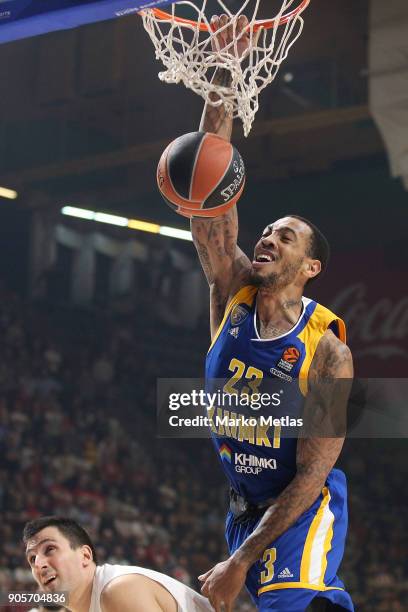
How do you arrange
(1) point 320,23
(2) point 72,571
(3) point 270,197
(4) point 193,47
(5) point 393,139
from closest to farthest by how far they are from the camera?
(2) point 72,571 → (4) point 193,47 → (5) point 393,139 → (1) point 320,23 → (3) point 270,197

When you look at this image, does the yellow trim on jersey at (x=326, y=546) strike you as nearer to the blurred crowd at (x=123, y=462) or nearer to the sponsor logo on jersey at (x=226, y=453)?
the sponsor logo on jersey at (x=226, y=453)

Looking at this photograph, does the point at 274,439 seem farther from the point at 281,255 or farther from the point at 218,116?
the point at 218,116

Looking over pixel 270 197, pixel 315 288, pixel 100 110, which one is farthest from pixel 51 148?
pixel 315 288

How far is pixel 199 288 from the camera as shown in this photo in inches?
616

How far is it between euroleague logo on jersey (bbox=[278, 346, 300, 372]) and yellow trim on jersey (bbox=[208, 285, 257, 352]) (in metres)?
0.28

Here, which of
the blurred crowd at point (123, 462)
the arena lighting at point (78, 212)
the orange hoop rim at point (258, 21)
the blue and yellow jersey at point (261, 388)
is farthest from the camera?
the arena lighting at point (78, 212)

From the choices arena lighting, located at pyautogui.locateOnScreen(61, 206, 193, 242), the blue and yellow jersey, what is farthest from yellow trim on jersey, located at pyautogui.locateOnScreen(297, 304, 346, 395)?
arena lighting, located at pyautogui.locateOnScreen(61, 206, 193, 242)

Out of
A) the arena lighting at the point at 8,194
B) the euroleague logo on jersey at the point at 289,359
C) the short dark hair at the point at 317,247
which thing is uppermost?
the arena lighting at the point at 8,194

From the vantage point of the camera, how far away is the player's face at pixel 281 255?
11.9 ft

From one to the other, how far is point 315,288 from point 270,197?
1632 millimetres

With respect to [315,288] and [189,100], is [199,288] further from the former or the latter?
[189,100]

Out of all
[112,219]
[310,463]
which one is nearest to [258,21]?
[310,463]

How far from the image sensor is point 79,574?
3082mm

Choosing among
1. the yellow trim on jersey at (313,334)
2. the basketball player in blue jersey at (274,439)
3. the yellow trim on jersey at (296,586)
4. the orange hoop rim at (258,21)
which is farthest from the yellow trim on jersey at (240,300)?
the orange hoop rim at (258,21)
